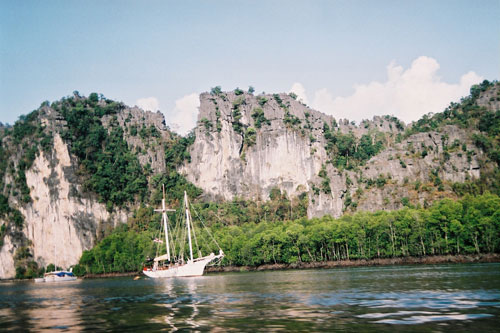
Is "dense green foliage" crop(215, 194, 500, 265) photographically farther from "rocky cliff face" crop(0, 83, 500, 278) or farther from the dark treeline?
"rocky cliff face" crop(0, 83, 500, 278)

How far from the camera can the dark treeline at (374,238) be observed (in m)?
77.8

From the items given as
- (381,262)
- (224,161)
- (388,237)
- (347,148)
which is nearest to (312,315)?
(381,262)

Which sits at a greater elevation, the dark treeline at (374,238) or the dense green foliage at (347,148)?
the dense green foliage at (347,148)

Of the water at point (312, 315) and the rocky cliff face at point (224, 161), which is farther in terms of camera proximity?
the rocky cliff face at point (224, 161)

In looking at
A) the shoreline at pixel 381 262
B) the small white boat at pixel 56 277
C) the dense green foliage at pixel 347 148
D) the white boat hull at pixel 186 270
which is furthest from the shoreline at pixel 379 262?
the dense green foliage at pixel 347 148

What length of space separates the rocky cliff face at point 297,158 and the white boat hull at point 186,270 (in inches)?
2231

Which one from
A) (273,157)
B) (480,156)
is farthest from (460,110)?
(273,157)

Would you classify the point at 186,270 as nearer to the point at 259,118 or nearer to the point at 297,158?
the point at 297,158

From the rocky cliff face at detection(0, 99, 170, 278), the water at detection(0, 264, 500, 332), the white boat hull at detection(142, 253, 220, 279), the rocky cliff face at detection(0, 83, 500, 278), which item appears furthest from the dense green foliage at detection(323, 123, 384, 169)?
the water at detection(0, 264, 500, 332)

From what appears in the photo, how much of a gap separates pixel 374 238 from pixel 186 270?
3450 centimetres

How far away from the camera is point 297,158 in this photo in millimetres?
166000

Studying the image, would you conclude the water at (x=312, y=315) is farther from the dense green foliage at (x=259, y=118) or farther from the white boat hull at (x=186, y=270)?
the dense green foliage at (x=259, y=118)

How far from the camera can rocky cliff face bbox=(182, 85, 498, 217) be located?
4985 inches

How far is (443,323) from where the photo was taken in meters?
16.6
